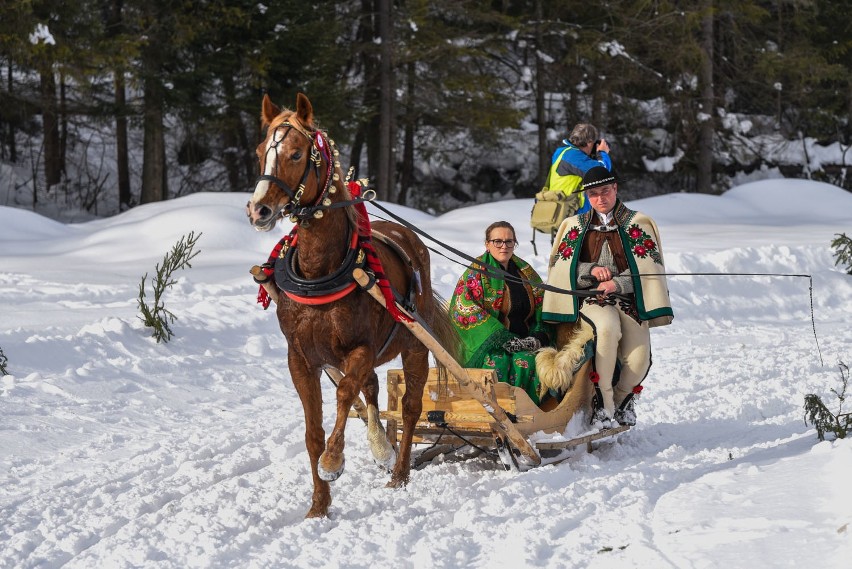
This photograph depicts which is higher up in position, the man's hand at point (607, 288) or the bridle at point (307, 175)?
the bridle at point (307, 175)

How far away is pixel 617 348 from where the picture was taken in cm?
662

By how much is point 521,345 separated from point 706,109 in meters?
20.9

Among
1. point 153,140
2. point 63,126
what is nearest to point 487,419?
point 153,140

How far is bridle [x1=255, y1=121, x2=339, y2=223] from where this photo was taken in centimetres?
484

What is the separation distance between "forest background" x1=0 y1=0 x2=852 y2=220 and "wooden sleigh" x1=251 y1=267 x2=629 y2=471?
1343 cm

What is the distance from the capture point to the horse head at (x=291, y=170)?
4.71 meters

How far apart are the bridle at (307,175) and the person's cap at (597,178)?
1851mm

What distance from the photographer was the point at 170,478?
229 inches

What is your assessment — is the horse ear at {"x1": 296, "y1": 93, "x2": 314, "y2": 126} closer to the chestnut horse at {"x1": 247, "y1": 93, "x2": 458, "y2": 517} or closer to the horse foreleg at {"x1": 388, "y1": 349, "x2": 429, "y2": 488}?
the chestnut horse at {"x1": 247, "y1": 93, "x2": 458, "y2": 517}

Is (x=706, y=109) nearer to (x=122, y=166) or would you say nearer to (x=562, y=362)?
(x=122, y=166)

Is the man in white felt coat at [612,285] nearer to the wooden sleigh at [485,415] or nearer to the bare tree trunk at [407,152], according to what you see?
the wooden sleigh at [485,415]

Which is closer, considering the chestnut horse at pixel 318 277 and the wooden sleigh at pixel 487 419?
the chestnut horse at pixel 318 277

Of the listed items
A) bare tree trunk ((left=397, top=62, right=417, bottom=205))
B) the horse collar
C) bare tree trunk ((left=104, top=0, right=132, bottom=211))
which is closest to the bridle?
the horse collar

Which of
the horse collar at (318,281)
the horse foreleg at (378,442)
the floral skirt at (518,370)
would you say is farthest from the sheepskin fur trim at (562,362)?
the horse collar at (318,281)
